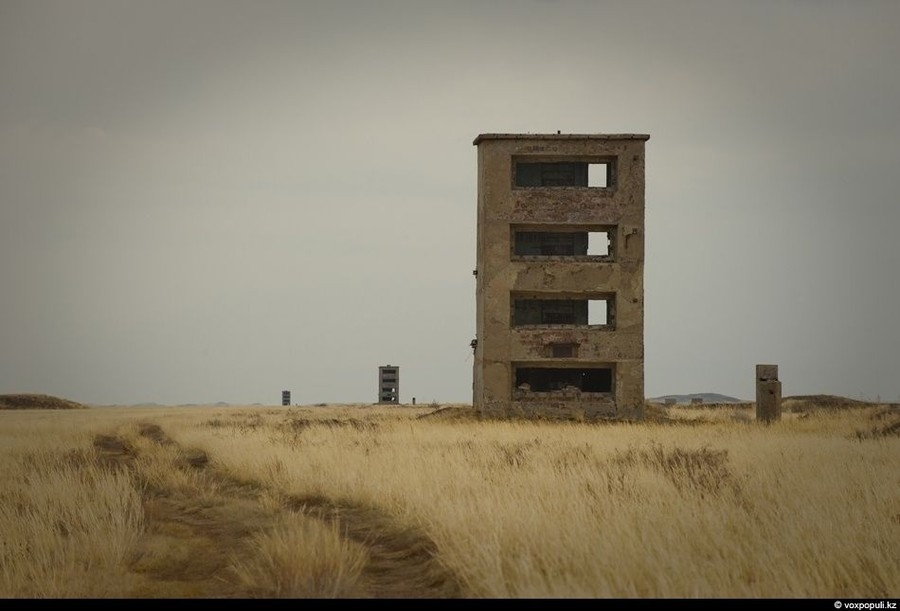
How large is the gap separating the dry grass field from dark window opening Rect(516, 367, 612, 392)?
2066 centimetres

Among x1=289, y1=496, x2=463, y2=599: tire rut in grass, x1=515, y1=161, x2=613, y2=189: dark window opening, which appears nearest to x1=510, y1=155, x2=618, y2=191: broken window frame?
x1=515, y1=161, x2=613, y2=189: dark window opening

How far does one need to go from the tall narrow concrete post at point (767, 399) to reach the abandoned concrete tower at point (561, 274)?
15.6 ft

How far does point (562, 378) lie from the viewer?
4106 cm

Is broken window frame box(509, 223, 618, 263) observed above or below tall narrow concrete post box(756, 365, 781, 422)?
above

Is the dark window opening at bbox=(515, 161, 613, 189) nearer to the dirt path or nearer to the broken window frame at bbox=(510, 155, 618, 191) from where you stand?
the broken window frame at bbox=(510, 155, 618, 191)

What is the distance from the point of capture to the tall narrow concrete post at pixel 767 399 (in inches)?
1304

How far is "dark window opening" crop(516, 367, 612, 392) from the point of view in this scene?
40.9m

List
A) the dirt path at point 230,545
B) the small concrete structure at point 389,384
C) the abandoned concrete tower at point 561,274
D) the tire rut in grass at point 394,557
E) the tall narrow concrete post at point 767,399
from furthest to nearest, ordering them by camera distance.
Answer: the small concrete structure at point 389,384, the abandoned concrete tower at point 561,274, the tall narrow concrete post at point 767,399, the dirt path at point 230,545, the tire rut in grass at point 394,557

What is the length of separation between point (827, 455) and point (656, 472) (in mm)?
5222

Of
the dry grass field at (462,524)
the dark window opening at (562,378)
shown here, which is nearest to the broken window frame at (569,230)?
the dark window opening at (562,378)

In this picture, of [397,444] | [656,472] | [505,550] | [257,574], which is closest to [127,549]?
[257,574]

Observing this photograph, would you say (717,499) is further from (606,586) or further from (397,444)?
(397,444)

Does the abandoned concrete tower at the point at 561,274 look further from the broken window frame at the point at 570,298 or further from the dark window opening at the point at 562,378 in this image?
the dark window opening at the point at 562,378

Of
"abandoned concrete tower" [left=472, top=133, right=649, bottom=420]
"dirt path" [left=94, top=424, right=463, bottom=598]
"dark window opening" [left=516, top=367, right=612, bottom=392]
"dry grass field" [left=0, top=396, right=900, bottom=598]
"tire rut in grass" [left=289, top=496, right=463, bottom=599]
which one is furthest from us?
"dark window opening" [left=516, top=367, right=612, bottom=392]
